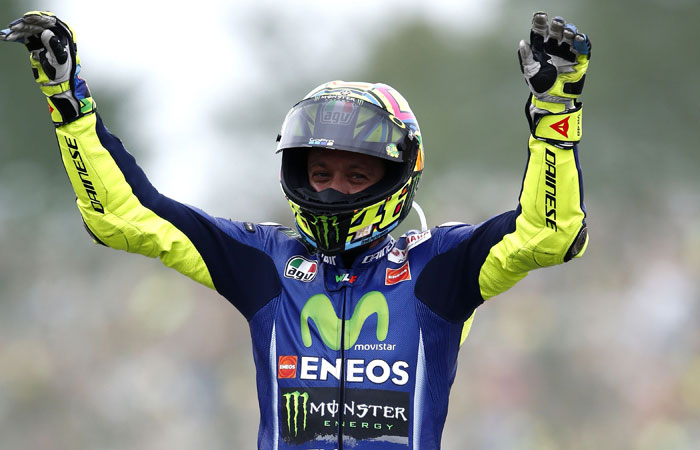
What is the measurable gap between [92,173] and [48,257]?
25.5ft

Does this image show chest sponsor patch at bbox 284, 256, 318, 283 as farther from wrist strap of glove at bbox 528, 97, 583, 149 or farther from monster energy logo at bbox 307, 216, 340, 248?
wrist strap of glove at bbox 528, 97, 583, 149

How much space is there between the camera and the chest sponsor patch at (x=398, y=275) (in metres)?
4.12

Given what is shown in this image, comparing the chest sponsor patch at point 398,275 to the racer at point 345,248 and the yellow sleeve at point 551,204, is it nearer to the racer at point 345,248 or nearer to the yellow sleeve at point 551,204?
the racer at point 345,248

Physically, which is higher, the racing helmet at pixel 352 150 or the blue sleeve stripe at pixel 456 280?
the racing helmet at pixel 352 150

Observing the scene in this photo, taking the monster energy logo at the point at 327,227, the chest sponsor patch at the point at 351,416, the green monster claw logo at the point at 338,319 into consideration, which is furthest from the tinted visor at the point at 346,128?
the chest sponsor patch at the point at 351,416

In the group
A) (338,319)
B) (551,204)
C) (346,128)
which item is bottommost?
(338,319)

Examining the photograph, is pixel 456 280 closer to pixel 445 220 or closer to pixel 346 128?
pixel 346 128

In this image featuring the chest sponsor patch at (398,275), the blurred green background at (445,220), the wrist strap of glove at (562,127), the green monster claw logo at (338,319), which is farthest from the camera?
the blurred green background at (445,220)

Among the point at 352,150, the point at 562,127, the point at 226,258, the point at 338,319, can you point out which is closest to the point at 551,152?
the point at 562,127

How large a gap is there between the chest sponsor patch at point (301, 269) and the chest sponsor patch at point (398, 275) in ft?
1.12

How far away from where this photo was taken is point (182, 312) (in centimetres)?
1064

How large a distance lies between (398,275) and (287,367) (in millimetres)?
638

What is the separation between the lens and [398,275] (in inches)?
163

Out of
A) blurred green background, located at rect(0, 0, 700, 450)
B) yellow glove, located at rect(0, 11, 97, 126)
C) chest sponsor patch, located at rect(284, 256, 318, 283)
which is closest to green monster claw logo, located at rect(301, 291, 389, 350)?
chest sponsor patch, located at rect(284, 256, 318, 283)
